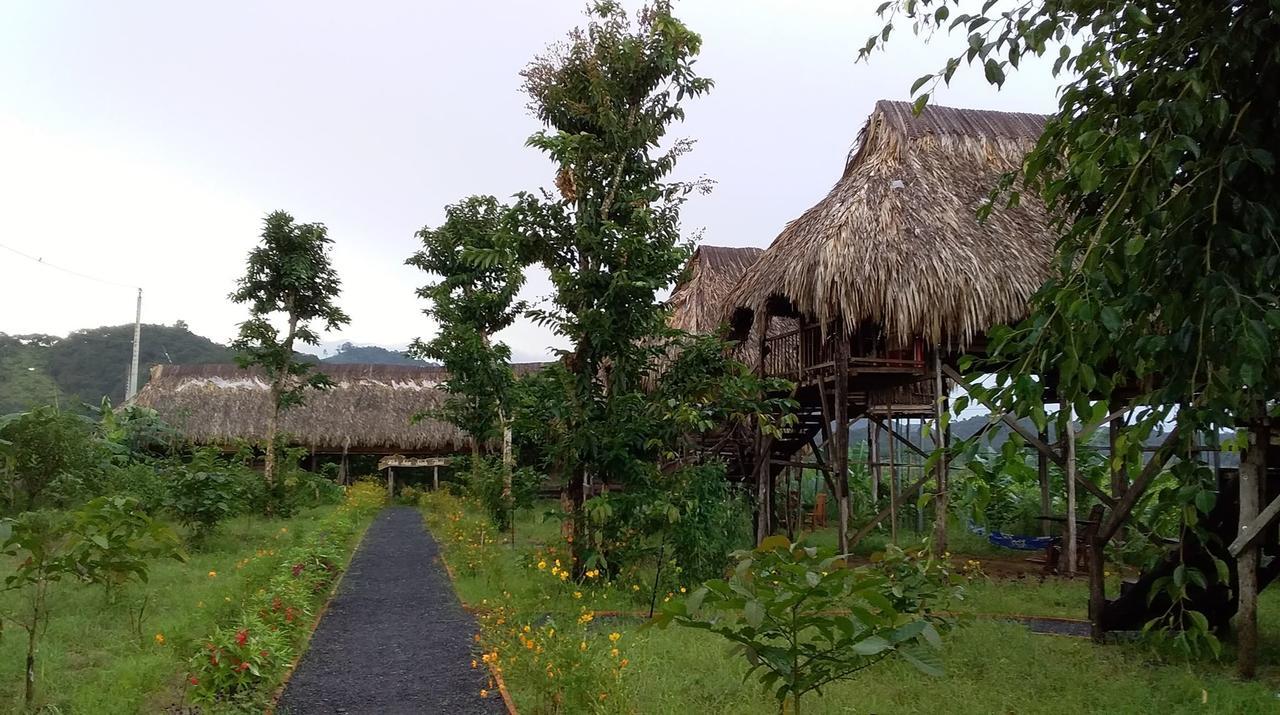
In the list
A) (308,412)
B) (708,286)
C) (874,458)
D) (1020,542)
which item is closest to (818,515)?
(874,458)

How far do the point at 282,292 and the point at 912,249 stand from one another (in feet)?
39.1

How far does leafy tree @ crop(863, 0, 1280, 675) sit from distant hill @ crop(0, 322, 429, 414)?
32.0 meters

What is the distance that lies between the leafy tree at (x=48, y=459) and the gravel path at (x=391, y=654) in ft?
13.7

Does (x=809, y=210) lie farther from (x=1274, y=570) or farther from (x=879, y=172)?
(x=1274, y=570)

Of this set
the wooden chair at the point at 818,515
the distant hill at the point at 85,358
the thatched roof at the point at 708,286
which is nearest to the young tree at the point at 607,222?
the thatched roof at the point at 708,286

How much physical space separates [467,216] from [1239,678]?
1533 cm

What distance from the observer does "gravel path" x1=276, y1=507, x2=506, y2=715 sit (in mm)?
4734

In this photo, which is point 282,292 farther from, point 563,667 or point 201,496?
point 563,667

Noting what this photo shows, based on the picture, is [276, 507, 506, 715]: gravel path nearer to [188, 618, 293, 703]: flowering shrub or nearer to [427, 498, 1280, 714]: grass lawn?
[188, 618, 293, 703]: flowering shrub

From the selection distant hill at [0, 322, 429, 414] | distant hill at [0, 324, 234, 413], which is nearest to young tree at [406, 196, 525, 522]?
distant hill at [0, 322, 429, 414]

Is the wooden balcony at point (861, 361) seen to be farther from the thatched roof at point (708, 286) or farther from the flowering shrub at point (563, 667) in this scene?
the flowering shrub at point (563, 667)

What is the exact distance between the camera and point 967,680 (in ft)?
16.6

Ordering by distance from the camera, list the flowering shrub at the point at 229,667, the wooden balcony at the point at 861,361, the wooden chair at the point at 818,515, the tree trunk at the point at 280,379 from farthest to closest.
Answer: the wooden chair at the point at 818,515 < the tree trunk at the point at 280,379 < the wooden balcony at the point at 861,361 < the flowering shrub at the point at 229,667

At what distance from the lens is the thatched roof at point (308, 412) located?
2420cm
